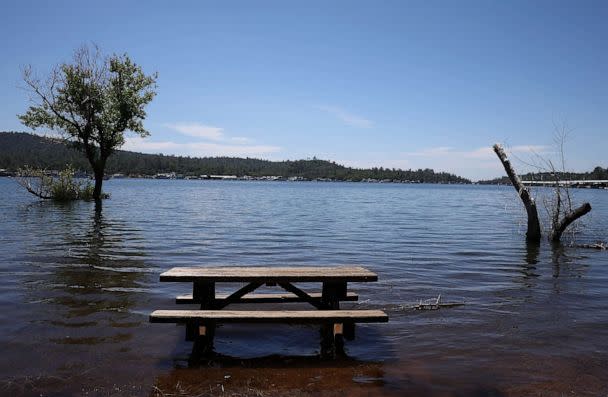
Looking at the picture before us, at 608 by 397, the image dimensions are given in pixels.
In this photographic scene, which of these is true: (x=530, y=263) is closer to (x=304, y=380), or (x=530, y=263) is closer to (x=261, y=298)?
(x=261, y=298)

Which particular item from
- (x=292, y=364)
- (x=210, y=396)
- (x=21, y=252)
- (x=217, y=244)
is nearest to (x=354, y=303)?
(x=292, y=364)

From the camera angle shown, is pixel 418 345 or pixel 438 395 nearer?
pixel 438 395

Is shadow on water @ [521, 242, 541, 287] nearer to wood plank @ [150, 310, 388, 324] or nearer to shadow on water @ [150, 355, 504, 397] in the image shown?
shadow on water @ [150, 355, 504, 397]

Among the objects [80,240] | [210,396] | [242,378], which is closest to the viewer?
[210,396]

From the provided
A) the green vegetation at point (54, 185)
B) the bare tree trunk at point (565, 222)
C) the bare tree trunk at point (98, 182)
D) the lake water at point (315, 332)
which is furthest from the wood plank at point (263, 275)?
the green vegetation at point (54, 185)

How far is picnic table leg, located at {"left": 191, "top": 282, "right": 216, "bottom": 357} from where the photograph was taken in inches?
244

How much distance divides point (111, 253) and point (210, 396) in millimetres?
10975

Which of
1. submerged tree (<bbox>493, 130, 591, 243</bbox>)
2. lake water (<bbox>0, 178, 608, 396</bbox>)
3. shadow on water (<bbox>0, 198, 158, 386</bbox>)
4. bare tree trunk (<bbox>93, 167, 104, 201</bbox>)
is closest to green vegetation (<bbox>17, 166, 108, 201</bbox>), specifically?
bare tree trunk (<bbox>93, 167, 104, 201</bbox>)

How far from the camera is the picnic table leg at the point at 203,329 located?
620 cm

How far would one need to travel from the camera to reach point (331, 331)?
6.50m

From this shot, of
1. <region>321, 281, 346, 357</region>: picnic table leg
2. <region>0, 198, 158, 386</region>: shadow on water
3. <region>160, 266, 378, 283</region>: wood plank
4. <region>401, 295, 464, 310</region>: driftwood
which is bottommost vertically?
<region>0, 198, 158, 386</region>: shadow on water

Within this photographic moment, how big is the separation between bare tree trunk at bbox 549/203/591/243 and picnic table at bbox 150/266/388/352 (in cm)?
1394

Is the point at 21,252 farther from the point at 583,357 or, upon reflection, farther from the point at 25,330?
the point at 583,357

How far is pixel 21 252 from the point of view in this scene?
1410 cm
